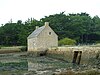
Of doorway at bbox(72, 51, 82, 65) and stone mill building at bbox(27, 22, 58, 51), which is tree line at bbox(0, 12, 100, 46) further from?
doorway at bbox(72, 51, 82, 65)

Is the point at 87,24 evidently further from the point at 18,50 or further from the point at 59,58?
the point at 59,58

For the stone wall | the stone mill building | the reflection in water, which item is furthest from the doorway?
the stone mill building

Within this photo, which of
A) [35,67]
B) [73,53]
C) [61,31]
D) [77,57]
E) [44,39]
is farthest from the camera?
[61,31]

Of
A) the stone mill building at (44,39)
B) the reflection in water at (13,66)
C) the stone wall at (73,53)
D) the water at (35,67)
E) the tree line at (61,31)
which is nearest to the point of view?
the water at (35,67)

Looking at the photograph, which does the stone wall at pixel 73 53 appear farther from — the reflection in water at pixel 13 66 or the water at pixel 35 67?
the reflection in water at pixel 13 66

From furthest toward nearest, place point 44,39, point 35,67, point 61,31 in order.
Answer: point 61,31 → point 44,39 → point 35,67

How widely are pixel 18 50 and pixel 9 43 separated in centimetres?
1592

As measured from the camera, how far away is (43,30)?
53562 mm

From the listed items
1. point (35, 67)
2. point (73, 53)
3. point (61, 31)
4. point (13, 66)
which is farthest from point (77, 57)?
point (61, 31)

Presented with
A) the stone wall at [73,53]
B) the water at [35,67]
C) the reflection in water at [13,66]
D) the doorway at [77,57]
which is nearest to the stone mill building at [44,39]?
the stone wall at [73,53]

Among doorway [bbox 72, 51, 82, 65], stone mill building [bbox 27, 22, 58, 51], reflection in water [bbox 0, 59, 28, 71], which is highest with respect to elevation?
stone mill building [bbox 27, 22, 58, 51]

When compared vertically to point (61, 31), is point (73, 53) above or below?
below

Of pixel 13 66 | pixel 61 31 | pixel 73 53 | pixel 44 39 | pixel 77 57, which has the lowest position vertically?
pixel 13 66

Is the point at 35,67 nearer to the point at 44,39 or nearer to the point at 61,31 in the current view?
the point at 44,39
